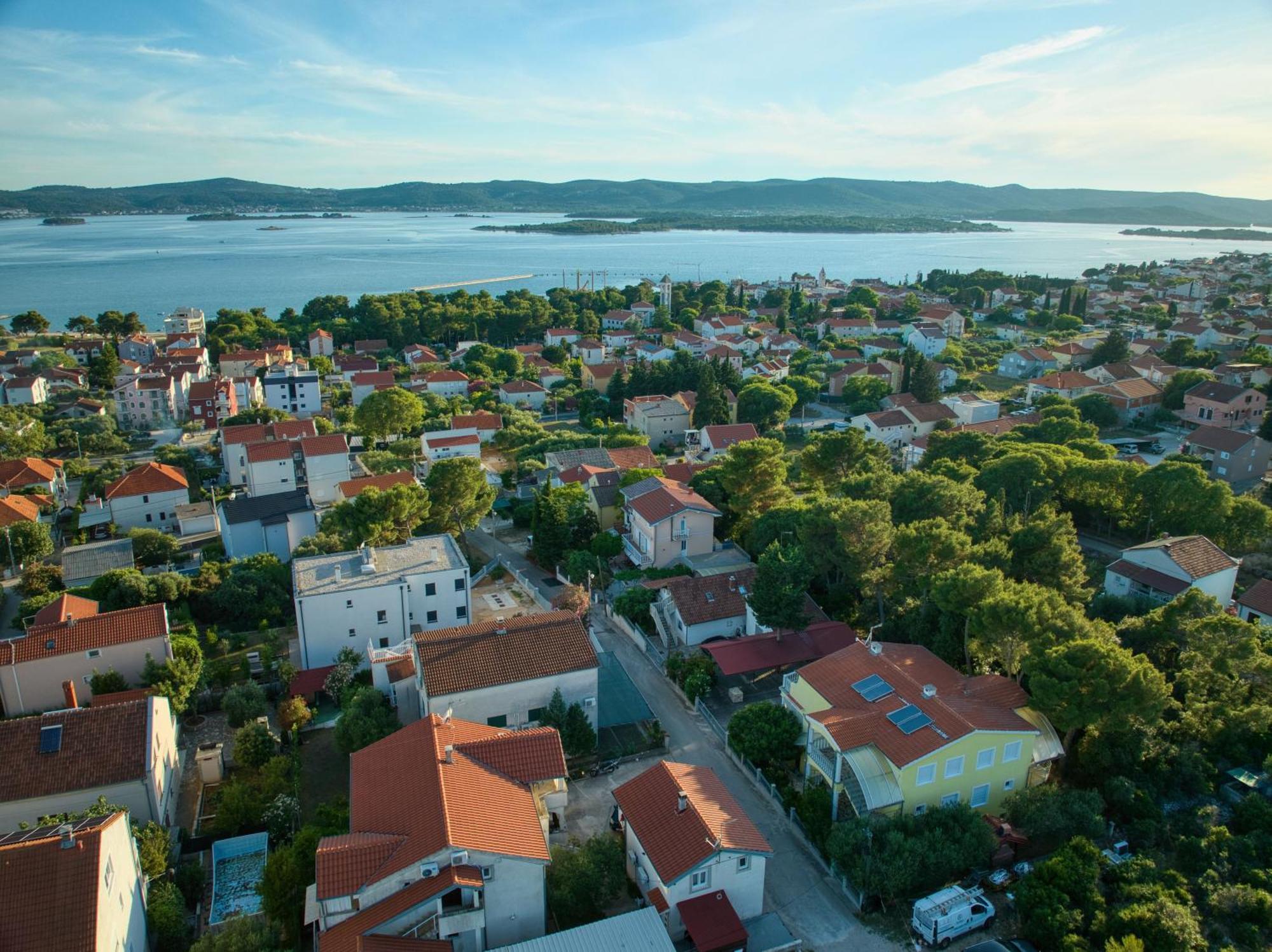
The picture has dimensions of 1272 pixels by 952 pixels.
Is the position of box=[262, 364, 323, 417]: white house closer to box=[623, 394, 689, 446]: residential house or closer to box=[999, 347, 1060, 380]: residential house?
box=[623, 394, 689, 446]: residential house

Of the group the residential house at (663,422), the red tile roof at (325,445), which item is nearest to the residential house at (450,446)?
the red tile roof at (325,445)

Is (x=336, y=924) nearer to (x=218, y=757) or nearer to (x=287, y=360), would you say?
(x=218, y=757)

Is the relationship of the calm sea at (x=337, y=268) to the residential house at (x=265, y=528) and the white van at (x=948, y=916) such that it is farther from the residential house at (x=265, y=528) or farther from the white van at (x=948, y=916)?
the white van at (x=948, y=916)

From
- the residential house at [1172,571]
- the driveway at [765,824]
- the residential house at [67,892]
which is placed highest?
the residential house at [67,892]

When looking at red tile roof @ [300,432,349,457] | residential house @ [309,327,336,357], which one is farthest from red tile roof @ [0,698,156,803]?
residential house @ [309,327,336,357]

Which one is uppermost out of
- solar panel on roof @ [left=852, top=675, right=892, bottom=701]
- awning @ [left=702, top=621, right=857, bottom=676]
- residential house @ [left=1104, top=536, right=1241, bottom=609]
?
solar panel on roof @ [left=852, top=675, right=892, bottom=701]

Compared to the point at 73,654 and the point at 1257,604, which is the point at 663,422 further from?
the point at 73,654

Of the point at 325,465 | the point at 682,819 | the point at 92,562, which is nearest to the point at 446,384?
the point at 325,465
